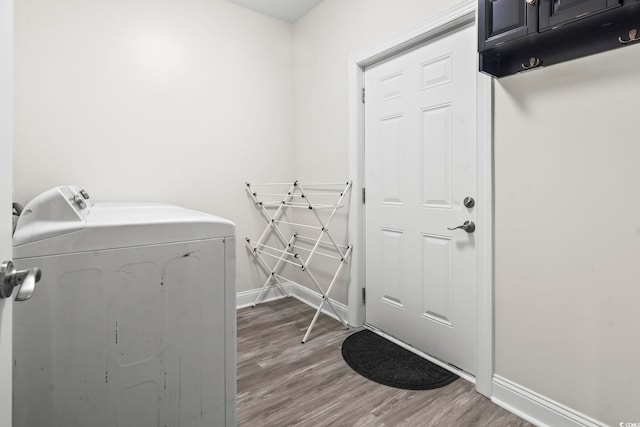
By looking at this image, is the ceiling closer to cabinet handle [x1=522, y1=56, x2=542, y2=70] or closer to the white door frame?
the white door frame

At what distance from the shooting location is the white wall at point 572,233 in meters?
1.30

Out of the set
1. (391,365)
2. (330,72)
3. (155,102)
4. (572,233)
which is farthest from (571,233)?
(155,102)

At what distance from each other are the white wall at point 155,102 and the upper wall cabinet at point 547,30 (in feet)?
6.71

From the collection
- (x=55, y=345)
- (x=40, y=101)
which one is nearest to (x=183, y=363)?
(x=55, y=345)

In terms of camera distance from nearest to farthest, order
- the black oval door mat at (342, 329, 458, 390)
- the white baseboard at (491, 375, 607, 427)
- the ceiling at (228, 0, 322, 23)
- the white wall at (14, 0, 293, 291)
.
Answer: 1. the white baseboard at (491, 375, 607, 427)
2. the black oval door mat at (342, 329, 458, 390)
3. the white wall at (14, 0, 293, 291)
4. the ceiling at (228, 0, 322, 23)

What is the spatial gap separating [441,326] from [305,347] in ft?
2.97

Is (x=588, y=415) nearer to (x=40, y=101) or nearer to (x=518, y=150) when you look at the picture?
(x=518, y=150)

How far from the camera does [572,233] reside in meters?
1.45

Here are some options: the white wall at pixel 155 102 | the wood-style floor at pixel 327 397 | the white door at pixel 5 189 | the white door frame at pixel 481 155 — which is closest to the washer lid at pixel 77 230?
the white door at pixel 5 189

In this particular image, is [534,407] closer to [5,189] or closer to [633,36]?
[633,36]

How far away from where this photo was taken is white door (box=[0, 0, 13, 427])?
0.65 meters


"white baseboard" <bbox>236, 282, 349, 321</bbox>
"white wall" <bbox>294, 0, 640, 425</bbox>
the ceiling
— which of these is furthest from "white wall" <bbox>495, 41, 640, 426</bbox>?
the ceiling

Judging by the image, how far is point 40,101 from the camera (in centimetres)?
214

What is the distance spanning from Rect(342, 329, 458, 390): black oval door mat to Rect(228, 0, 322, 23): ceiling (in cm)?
282
